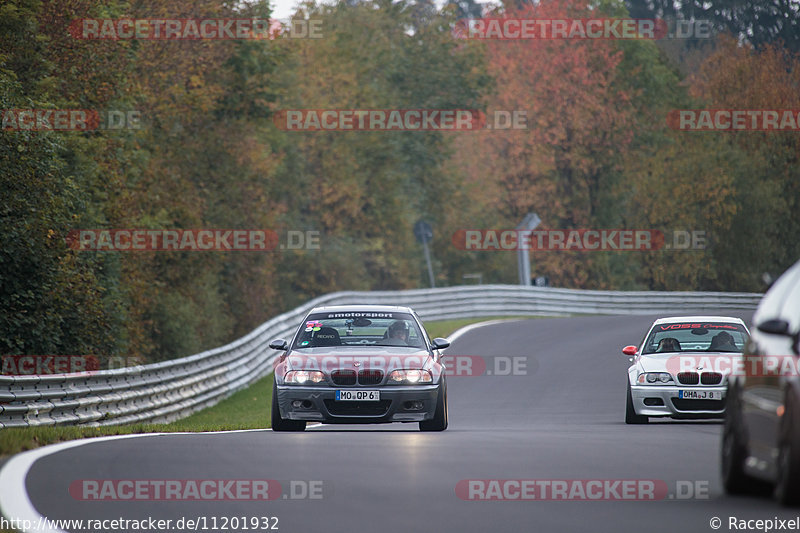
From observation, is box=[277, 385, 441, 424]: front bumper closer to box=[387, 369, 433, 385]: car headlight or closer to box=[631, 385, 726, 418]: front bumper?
box=[387, 369, 433, 385]: car headlight

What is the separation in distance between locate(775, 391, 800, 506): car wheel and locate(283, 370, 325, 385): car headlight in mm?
8291

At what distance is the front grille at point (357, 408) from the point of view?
47.8 feet

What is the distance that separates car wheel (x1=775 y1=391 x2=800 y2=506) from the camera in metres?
6.45

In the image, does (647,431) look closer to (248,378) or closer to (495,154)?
(248,378)

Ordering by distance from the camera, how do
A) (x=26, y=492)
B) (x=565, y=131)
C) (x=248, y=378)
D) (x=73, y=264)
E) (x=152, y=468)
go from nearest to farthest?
(x=26, y=492) < (x=152, y=468) < (x=73, y=264) < (x=248, y=378) < (x=565, y=131)

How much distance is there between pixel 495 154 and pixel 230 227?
24.4 meters

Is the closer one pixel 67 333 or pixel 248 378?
pixel 67 333

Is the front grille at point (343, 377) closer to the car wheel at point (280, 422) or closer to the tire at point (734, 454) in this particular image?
the car wheel at point (280, 422)

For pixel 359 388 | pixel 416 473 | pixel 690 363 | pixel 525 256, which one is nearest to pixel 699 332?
pixel 690 363

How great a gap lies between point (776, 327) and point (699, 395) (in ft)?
31.6

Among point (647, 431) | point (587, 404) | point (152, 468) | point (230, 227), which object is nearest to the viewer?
point (152, 468)

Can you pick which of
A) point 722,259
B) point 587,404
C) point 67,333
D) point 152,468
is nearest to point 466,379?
point 587,404

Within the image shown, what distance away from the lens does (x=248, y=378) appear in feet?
95.6

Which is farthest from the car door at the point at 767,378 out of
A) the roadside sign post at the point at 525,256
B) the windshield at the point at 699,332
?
the roadside sign post at the point at 525,256
